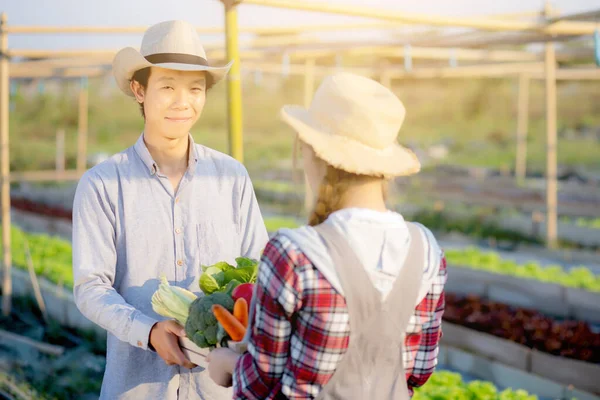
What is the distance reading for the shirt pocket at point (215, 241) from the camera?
1.92 meters

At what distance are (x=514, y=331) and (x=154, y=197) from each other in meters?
3.61

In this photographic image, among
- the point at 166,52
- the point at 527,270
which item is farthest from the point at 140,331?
the point at 527,270

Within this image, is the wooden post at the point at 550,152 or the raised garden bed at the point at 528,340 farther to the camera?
the wooden post at the point at 550,152

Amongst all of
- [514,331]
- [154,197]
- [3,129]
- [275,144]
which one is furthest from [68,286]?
[275,144]

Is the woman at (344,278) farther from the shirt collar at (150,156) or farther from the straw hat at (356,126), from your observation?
the shirt collar at (150,156)

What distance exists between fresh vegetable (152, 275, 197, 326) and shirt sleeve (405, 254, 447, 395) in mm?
556

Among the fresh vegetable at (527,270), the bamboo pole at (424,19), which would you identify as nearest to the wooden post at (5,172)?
the bamboo pole at (424,19)

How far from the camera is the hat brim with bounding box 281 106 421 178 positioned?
1418mm

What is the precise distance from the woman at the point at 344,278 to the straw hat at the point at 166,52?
17.7 inches

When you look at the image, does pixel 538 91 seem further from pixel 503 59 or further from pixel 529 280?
pixel 529 280

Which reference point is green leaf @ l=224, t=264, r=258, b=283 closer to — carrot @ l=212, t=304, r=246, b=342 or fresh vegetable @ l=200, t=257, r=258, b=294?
fresh vegetable @ l=200, t=257, r=258, b=294

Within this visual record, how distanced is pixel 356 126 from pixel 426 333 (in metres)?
0.48

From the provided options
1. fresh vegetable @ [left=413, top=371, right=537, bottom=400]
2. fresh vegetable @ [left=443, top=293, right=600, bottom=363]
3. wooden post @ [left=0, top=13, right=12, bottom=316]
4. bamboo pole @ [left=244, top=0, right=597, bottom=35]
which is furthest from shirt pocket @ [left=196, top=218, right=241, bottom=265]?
wooden post @ [left=0, top=13, right=12, bottom=316]

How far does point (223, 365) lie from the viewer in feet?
4.99
